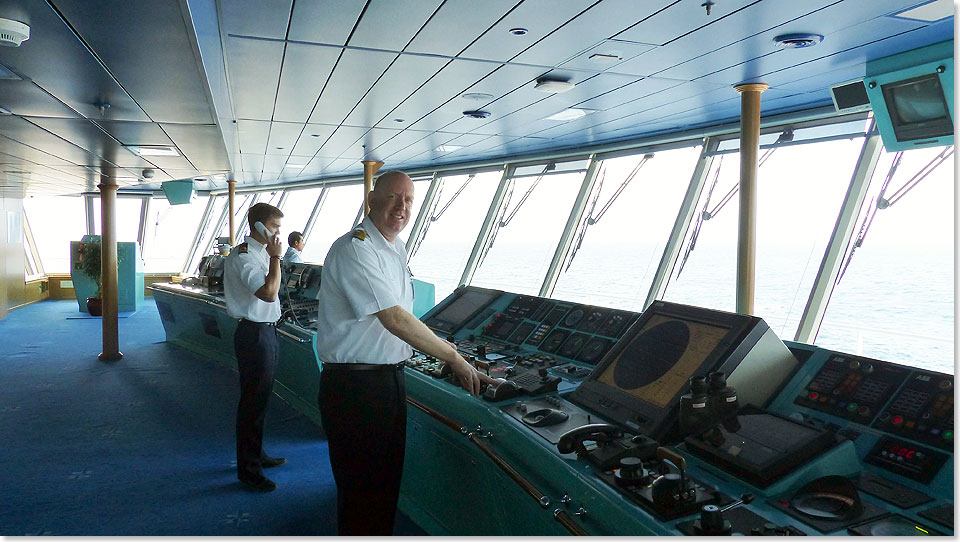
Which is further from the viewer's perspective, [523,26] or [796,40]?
[796,40]

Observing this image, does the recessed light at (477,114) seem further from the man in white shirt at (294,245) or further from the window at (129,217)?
the window at (129,217)

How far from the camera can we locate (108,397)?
521 centimetres

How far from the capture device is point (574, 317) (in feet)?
9.37

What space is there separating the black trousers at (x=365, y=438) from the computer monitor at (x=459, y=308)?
1287 mm

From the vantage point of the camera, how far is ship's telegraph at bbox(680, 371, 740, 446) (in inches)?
64.1

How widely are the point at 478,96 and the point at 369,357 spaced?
2597 millimetres

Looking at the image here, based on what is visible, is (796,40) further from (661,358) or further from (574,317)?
(661,358)

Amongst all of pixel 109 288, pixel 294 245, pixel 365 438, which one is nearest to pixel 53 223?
pixel 109 288

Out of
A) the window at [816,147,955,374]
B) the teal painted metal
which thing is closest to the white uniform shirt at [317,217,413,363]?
the window at [816,147,955,374]

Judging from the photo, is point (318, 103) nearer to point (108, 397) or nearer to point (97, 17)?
point (97, 17)

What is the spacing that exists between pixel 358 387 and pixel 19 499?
7.89ft

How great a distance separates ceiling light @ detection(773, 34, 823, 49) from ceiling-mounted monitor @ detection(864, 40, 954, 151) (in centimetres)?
62

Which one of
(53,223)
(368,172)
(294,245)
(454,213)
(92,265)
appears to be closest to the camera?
(294,245)

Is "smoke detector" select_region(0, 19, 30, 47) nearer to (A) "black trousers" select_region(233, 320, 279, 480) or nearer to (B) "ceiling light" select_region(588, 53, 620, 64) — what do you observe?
(A) "black trousers" select_region(233, 320, 279, 480)
